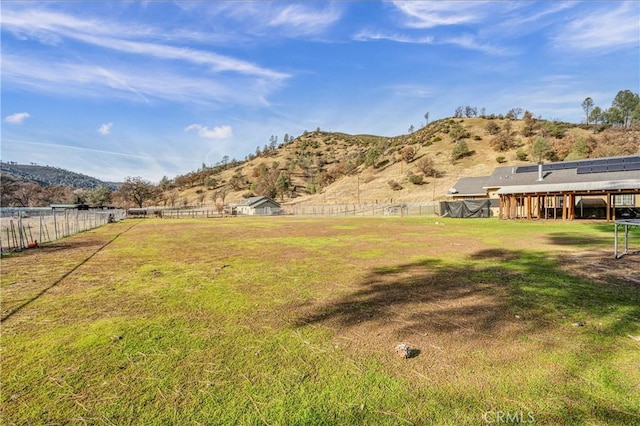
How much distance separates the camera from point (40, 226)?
625 inches

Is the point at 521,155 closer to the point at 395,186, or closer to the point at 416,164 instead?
the point at 416,164

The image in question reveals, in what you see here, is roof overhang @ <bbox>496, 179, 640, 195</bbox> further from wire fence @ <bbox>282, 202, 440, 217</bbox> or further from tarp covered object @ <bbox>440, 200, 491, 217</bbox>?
wire fence @ <bbox>282, 202, 440, 217</bbox>

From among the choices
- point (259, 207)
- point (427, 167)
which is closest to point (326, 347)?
point (259, 207)

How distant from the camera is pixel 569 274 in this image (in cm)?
766

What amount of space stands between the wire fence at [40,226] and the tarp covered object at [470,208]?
36592 mm

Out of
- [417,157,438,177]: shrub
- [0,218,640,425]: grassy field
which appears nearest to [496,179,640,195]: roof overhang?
[0,218,640,425]: grassy field

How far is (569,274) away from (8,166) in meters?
237

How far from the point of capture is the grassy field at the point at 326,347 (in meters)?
2.80

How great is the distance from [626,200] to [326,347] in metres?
39.5

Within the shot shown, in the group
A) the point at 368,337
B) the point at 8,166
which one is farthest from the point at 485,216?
the point at 8,166

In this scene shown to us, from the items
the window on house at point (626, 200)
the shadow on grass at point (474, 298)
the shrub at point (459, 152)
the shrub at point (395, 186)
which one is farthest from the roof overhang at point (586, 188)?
the shrub at point (459, 152)

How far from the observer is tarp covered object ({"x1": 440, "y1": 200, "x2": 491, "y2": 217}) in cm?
3600

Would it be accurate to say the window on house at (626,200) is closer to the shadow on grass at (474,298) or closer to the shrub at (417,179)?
the shadow on grass at (474,298)

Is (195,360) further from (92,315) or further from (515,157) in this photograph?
(515,157)
